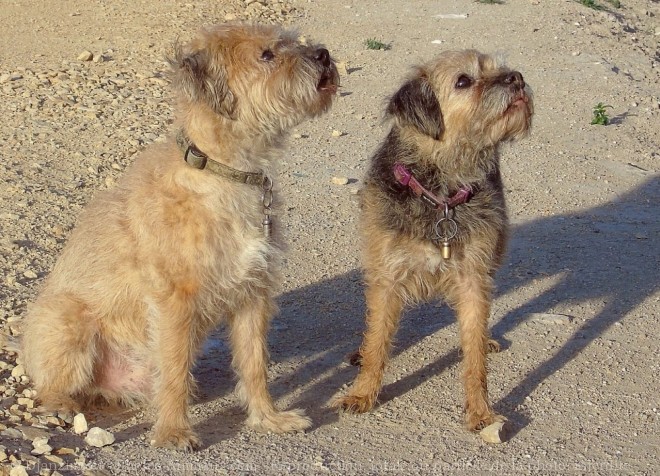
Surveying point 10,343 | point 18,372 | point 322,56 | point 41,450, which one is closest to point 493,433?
point 322,56

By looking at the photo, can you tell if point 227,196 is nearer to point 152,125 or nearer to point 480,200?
point 480,200

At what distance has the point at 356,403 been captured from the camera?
17.3 ft

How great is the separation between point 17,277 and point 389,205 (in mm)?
2841

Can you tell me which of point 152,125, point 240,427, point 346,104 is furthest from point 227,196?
point 346,104

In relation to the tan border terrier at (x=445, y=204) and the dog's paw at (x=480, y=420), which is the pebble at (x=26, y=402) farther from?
the dog's paw at (x=480, y=420)

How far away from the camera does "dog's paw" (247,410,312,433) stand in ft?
16.3

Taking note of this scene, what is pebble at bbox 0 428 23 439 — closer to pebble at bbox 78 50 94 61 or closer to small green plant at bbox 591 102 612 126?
pebble at bbox 78 50 94 61

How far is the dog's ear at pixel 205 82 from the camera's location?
4.39m

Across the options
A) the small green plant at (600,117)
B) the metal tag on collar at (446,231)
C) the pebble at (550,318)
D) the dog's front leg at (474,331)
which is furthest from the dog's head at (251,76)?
the small green plant at (600,117)

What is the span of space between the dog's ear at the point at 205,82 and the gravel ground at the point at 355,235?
0.74 m

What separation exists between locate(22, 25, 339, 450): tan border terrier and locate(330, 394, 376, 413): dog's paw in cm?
30

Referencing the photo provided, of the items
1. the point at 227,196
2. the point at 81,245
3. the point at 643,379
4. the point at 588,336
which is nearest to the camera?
the point at 227,196

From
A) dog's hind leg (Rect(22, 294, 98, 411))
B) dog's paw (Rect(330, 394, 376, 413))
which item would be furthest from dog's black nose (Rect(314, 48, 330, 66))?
dog's paw (Rect(330, 394, 376, 413))

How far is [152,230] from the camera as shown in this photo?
4.53 m
